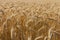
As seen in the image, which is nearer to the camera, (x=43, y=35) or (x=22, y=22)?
(x=43, y=35)

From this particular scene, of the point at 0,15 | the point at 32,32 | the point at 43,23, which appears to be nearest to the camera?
the point at 32,32

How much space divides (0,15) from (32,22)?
375 millimetres

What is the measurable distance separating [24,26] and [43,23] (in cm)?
17

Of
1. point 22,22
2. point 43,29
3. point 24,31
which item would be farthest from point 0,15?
point 43,29

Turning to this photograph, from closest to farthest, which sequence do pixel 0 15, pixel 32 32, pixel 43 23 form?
pixel 32 32 < pixel 43 23 < pixel 0 15

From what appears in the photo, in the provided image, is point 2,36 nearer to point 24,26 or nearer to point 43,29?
point 24,26

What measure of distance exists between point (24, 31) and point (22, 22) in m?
0.16

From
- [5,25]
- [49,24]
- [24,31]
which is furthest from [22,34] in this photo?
[49,24]

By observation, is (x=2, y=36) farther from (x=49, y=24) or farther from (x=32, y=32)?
(x=49, y=24)

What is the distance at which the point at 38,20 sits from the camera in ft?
6.06

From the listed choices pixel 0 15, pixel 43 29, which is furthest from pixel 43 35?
pixel 0 15

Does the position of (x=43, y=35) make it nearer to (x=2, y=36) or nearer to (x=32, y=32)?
(x=32, y=32)

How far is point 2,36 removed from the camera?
67.9 inches

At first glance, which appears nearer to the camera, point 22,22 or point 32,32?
point 32,32
